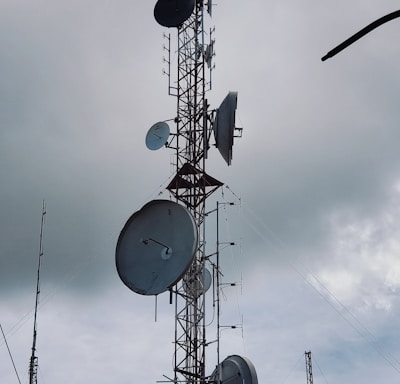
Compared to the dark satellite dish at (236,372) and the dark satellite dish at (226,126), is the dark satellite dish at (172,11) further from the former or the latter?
the dark satellite dish at (236,372)

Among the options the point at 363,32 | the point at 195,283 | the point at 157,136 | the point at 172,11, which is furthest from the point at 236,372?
the point at 363,32

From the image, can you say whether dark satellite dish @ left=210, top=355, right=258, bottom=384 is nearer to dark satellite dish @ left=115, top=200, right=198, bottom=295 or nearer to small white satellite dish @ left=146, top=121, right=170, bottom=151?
dark satellite dish @ left=115, top=200, right=198, bottom=295

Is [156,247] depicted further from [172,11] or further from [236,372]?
[172,11]

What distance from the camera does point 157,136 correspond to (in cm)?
3045

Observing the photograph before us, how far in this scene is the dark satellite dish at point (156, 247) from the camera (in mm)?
23094

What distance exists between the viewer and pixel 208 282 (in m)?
32.4

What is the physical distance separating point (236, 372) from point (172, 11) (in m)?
16.7

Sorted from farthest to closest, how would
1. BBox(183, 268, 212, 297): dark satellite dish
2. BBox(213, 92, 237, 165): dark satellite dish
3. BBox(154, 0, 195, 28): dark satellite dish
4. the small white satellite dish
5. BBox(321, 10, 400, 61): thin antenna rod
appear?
BBox(154, 0, 195, 28): dark satellite dish, the small white satellite dish, BBox(183, 268, 212, 297): dark satellite dish, BBox(213, 92, 237, 165): dark satellite dish, BBox(321, 10, 400, 61): thin antenna rod

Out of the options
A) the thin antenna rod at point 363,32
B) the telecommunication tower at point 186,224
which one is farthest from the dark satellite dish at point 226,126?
the thin antenna rod at point 363,32

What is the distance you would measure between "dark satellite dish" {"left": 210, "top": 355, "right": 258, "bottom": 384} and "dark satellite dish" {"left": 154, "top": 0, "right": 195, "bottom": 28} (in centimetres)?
1561

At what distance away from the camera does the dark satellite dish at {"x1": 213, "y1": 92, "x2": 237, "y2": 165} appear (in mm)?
27750

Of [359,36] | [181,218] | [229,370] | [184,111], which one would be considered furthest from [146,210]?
[359,36]

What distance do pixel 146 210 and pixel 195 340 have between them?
246 inches

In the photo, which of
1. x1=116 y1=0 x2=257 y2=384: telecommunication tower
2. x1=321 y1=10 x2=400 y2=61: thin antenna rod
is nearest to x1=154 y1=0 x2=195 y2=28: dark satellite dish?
x1=116 y1=0 x2=257 y2=384: telecommunication tower
